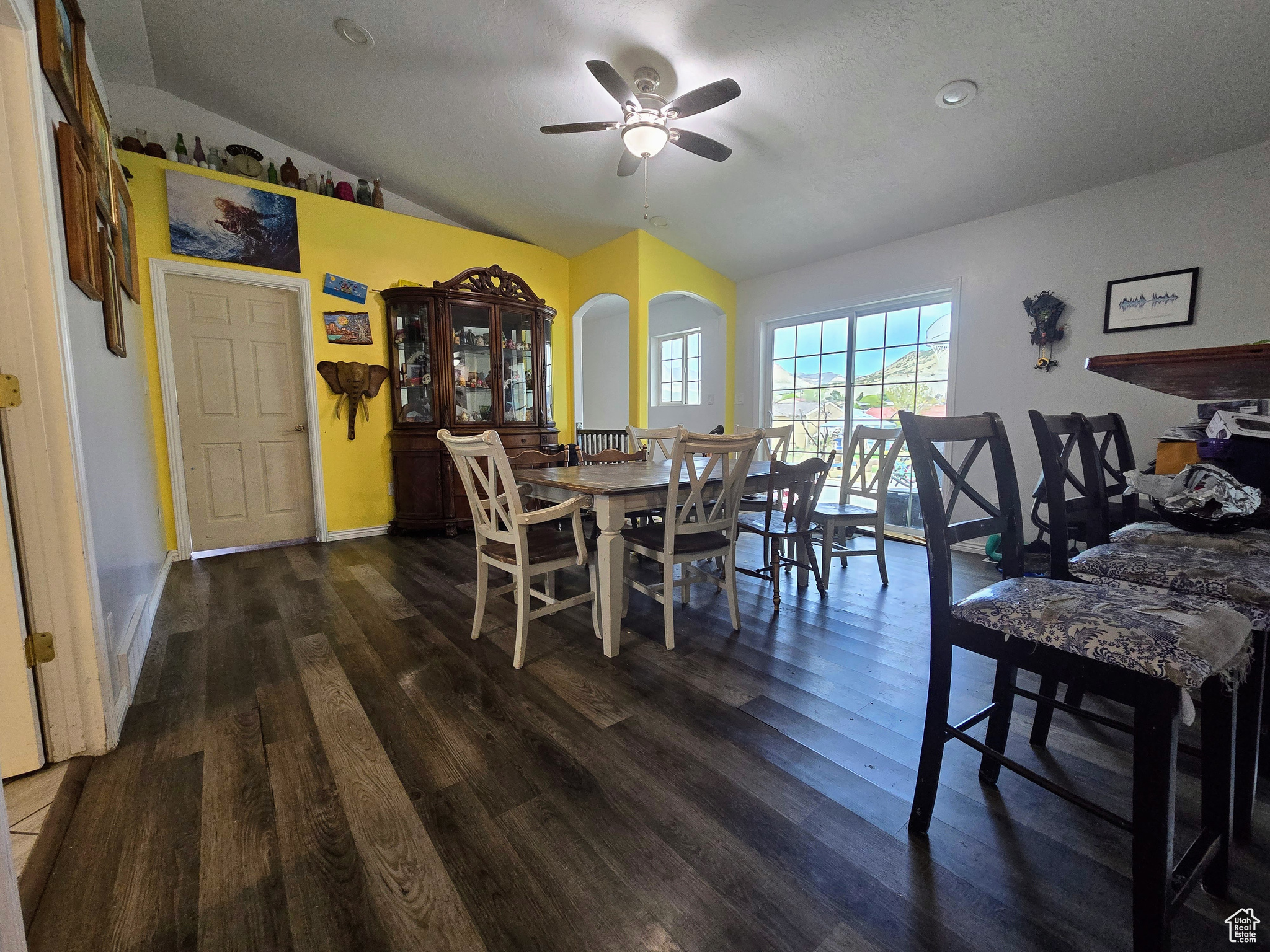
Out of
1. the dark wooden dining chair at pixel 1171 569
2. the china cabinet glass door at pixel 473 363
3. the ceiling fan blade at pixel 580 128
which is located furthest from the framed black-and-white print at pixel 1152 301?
the china cabinet glass door at pixel 473 363

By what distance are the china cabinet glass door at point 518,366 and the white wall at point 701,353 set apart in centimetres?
117

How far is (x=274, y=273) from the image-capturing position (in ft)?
12.5

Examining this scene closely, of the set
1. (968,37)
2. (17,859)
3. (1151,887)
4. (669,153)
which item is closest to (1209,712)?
(1151,887)

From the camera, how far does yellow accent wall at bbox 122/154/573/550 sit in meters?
3.42

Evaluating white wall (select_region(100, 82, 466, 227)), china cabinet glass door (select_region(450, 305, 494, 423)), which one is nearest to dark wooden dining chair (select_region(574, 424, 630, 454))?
china cabinet glass door (select_region(450, 305, 494, 423))

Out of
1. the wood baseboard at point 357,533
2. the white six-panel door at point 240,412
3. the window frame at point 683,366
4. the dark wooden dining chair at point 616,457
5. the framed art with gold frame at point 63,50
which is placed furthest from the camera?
the window frame at point 683,366

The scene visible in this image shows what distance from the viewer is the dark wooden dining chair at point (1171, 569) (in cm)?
113

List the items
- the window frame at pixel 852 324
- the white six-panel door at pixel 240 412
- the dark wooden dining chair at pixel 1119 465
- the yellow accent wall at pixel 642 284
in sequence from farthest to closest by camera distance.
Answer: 1. the yellow accent wall at pixel 642 284
2. the window frame at pixel 852 324
3. the white six-panel door at pixel 240 412
4. the dark wooden dining chair at pixel 1119 465

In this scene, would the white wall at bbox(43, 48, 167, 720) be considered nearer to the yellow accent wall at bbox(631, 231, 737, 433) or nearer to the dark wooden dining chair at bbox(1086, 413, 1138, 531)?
the dark wooden dining chair at bbox(1086, 413, 1138, 531)

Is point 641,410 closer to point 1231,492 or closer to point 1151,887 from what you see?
point 1231,492

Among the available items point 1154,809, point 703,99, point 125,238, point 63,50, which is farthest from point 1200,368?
point 125,238

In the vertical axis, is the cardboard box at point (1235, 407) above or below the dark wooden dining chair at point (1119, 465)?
above

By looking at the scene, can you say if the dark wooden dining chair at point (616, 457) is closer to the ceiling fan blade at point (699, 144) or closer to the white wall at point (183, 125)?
the ceiling fan blade at point (699, 144)

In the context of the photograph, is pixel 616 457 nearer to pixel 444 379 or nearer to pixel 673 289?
pixel 444 379
